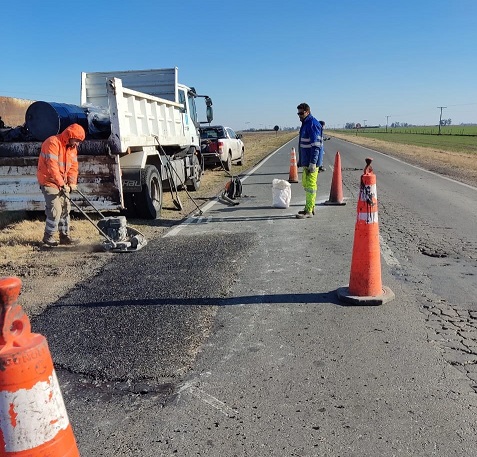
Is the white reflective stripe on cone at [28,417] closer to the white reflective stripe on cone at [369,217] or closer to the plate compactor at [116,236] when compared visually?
the white reflective stripe on cone at [369,217]

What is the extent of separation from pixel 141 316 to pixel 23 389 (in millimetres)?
2511

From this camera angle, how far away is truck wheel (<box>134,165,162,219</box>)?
8.51 m

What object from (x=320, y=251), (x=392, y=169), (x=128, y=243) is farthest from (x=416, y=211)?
(x=392, y=169)

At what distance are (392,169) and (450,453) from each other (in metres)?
16.8

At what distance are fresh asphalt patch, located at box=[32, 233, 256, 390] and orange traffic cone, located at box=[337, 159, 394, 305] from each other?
4.30ft

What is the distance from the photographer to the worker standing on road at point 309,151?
855cm

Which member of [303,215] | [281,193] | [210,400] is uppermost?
[281,193]

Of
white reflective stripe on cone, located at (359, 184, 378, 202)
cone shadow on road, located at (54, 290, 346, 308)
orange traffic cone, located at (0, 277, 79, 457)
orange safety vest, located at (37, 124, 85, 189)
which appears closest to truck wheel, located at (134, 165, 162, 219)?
orange safety vest, located at (37, 124, 85, 189)

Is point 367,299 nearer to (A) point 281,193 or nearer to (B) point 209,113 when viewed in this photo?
(A) point 281,193

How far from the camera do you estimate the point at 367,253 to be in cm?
436

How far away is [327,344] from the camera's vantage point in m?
3.61

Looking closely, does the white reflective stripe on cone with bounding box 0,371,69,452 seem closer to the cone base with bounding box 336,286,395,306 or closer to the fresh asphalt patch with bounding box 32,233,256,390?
the fresh asphalt patch with bounding box 32,233,256,390

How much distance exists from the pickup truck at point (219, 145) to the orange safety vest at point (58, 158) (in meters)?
9.44

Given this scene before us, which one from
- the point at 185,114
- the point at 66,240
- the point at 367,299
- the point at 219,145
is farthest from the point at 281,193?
the point at 219,145
